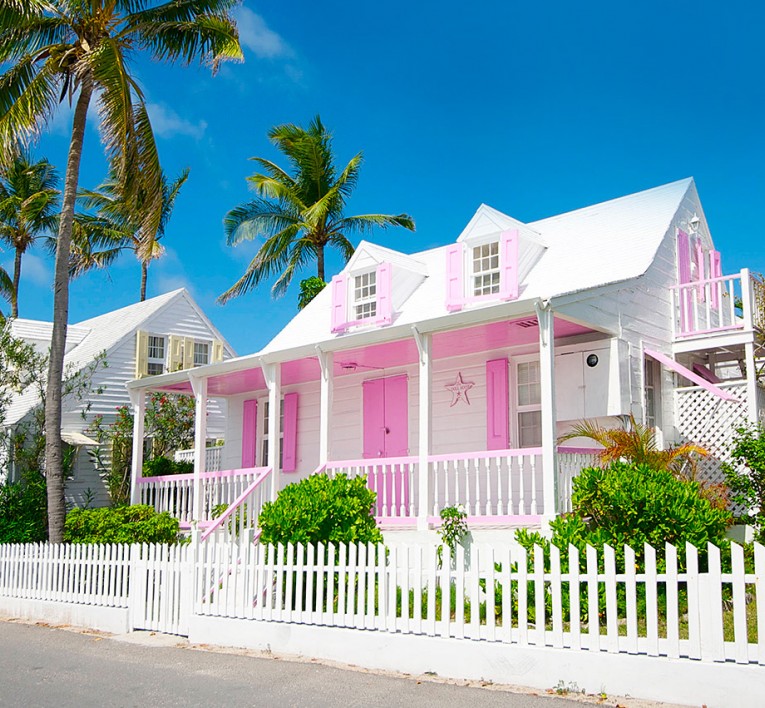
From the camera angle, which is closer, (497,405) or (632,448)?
(632,448)

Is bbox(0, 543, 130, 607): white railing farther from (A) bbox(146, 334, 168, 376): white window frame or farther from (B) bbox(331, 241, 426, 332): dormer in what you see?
(A) bbox(146, 334, 168, 376): white window frame

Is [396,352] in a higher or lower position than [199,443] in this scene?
higher

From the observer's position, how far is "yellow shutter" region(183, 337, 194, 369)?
24.0 metres

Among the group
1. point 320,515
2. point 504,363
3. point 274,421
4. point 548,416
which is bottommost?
point 320,515

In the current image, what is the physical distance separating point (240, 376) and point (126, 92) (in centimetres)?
584

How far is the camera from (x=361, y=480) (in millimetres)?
11312

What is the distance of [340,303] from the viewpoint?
17000 millimetres

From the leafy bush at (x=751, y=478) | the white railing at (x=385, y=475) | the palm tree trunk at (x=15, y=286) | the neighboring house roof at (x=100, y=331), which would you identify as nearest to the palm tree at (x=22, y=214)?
the palm tree trunk at (x=15, y=286)

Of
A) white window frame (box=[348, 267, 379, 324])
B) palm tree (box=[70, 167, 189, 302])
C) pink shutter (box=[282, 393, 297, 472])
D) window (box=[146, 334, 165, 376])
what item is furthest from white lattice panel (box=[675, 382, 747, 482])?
palm tree (box=[70, 167, 189, 302])

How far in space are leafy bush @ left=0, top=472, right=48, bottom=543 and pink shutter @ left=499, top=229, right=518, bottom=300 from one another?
10118mm

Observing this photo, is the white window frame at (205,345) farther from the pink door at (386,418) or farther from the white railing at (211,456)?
the pink door at (386,418)

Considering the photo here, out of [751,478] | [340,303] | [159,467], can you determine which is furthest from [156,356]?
[751,478]

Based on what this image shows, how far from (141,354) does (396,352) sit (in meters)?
10.6

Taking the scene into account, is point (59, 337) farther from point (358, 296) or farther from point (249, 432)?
point (358, 296)
